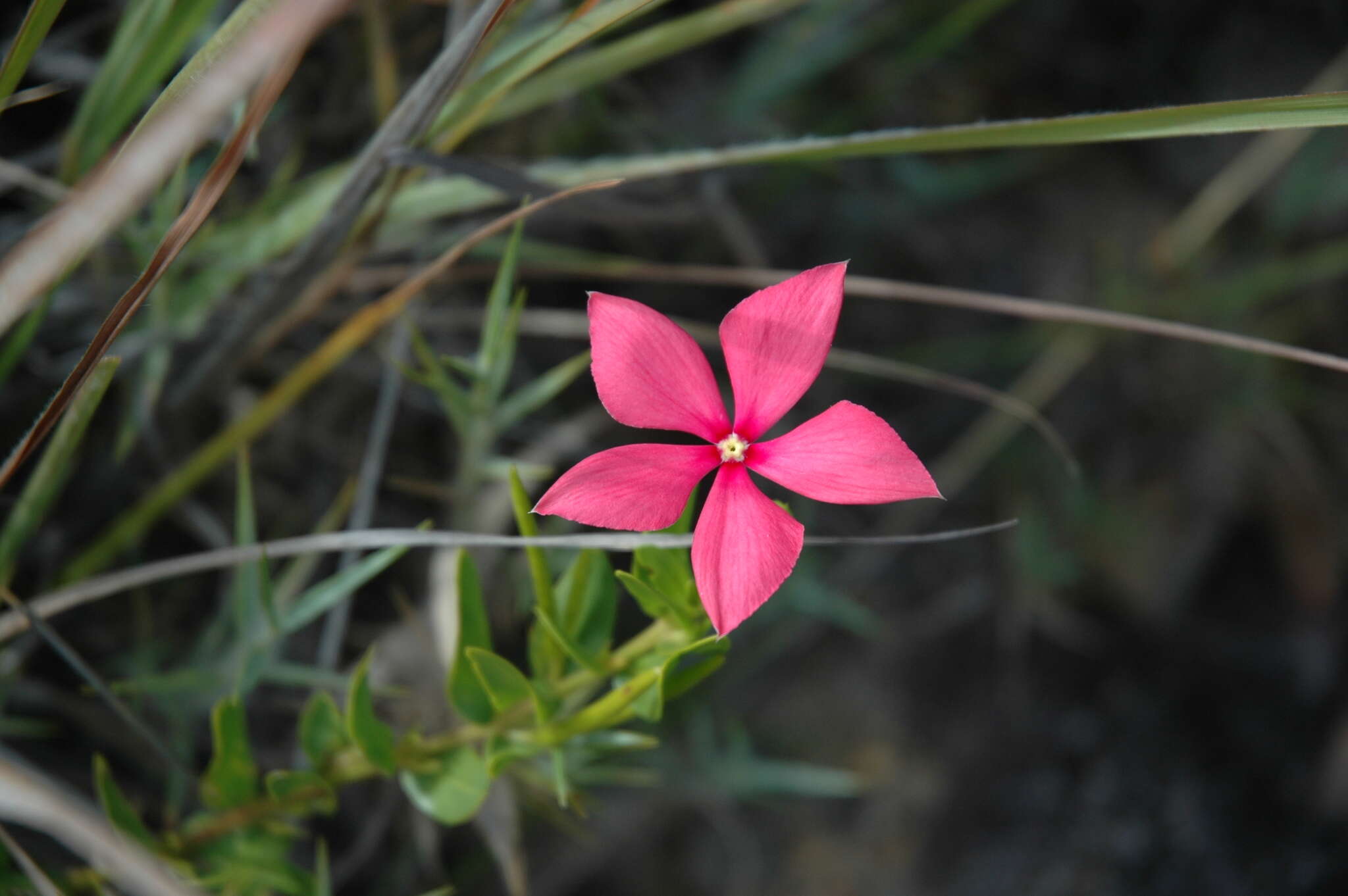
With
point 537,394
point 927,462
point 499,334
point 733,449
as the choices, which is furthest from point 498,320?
point 927,462

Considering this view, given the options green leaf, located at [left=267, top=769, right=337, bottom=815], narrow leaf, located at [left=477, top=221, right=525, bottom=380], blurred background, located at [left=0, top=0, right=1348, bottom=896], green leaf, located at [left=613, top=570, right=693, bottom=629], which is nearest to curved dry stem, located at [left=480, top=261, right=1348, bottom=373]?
blurred background, located at [left=0, top=0, right=1348, bottom=896]

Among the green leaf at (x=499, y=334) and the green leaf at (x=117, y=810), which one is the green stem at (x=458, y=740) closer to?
the green leaf at (x=117, y=810)

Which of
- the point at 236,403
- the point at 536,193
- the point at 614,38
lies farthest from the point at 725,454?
the point at 614,38

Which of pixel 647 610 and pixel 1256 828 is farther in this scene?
pixel 1256 828

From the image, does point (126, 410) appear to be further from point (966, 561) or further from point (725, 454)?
point (966, 561)

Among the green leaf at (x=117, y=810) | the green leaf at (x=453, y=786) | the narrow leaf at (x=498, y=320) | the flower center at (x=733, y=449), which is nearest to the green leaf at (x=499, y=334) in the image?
the narrow leaf at (x=498, y=320)

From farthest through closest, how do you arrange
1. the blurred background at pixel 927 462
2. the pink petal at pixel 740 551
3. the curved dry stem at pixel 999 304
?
1. the blurred background at pixel 927 462
2. the curved dry stem at pixel 999 304
3. the pink petal at pixel 740 551

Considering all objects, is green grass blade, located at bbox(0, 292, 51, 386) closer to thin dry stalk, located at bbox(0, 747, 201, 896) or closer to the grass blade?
the grass blade
